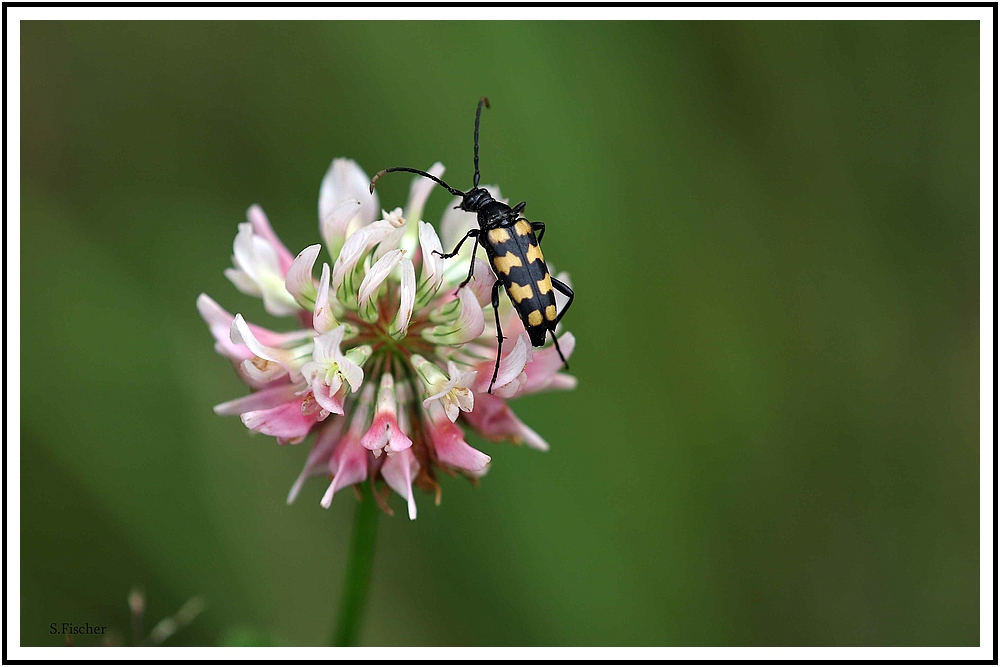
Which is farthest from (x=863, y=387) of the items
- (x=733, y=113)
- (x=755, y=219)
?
(x=733, y=113)

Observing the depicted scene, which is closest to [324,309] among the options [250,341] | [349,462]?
[250,341]

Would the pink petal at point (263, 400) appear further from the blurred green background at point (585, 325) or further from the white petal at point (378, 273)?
the blurred green background at point (585, 325)

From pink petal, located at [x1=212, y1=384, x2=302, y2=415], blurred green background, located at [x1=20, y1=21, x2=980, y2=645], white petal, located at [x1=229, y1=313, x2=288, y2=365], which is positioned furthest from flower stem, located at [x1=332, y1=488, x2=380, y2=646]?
blurred green background, located at [x1=20, y1=21, x2=980, y2=645]

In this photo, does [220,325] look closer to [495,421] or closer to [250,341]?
[250,341]

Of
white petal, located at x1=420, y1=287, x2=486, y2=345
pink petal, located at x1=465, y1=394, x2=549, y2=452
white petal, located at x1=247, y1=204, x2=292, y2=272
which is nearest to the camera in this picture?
white petal, located at x1=420, y1=287, x2=486, y2=345

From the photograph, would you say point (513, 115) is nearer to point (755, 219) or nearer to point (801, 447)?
point (755, 219)

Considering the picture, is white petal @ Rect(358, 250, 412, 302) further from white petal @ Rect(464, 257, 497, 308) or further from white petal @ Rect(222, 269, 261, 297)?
white petal @ Rect(222, 269, 261, 297)

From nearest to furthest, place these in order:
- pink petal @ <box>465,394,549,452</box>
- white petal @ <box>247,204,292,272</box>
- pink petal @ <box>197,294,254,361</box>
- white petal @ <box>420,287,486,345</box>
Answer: white petal @ <box>420,287,486,345</box>
pink petal @ <box>197,294,254,361</box>
pink petal @ <box>465,394,549,452</box>
white petal @ <box>247,204,292,272</box>
